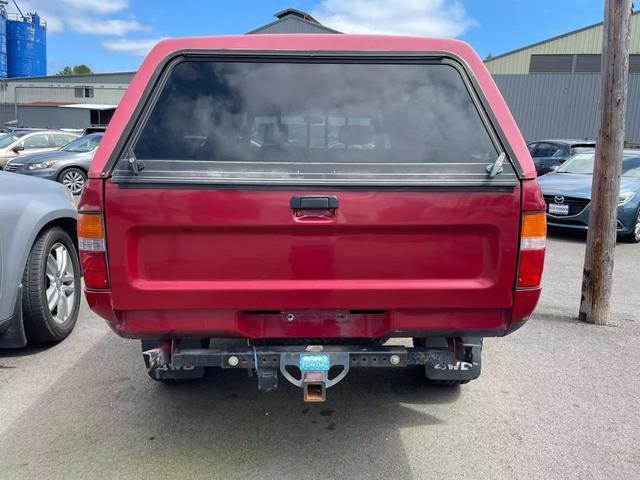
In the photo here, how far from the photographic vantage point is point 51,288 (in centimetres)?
426

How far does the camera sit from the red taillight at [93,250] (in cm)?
234

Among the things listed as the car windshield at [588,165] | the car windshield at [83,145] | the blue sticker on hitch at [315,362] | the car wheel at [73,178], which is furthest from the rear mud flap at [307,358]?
the car windshield at [83,145]

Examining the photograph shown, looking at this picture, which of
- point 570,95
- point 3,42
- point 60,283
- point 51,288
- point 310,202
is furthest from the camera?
point 3,42

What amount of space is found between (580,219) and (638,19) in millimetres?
27544

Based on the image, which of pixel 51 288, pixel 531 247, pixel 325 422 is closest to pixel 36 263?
pixel 51 288

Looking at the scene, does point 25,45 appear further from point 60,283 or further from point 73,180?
point 60,283

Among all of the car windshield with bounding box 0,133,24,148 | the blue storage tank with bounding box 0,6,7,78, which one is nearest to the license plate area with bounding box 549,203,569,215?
the car windshield with bounding box 0,133,24,148

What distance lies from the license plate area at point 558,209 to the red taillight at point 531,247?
6.97m

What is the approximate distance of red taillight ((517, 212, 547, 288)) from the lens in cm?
240

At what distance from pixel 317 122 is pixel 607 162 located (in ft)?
10.6

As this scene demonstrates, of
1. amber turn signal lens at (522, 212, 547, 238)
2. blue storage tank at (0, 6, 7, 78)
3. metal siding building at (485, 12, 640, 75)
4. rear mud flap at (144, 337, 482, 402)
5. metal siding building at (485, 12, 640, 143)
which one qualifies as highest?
blue storage tank at (0, 6, 7, 78)

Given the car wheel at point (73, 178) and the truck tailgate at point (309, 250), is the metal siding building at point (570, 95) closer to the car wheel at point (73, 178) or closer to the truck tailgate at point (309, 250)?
the car wheel at point (73, 178)

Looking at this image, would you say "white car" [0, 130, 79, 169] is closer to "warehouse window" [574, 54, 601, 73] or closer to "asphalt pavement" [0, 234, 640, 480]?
"asphalt pavement" [0, 234, 640, 480]

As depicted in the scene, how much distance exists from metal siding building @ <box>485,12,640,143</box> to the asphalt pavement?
24.3 metres
